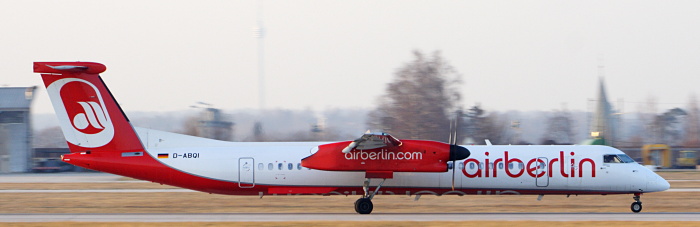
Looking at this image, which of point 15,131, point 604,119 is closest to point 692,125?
point 604,119

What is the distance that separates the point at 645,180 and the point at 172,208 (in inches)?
525

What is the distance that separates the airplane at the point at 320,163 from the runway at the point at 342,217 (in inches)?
25.9

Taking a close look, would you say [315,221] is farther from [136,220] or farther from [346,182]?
[136,220]

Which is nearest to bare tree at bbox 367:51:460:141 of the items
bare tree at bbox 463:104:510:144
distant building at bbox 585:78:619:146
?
bare tree at bbox 463:104:510:144

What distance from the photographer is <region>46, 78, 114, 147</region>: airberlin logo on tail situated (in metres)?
19.9

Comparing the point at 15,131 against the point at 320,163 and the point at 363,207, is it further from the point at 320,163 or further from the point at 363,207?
the point at 363,207

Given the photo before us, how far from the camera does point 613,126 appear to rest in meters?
92.2

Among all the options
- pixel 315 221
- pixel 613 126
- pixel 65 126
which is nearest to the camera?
pixel 315 221

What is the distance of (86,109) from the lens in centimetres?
2009

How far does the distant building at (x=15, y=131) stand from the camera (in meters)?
49.7

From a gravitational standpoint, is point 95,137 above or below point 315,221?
above

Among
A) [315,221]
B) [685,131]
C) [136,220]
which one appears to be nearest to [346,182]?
[315,221]

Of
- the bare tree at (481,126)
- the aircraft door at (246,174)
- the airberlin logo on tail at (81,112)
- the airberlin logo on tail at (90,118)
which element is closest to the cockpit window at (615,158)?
the aircraft door at (246,174)

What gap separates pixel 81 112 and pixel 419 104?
155 feet
